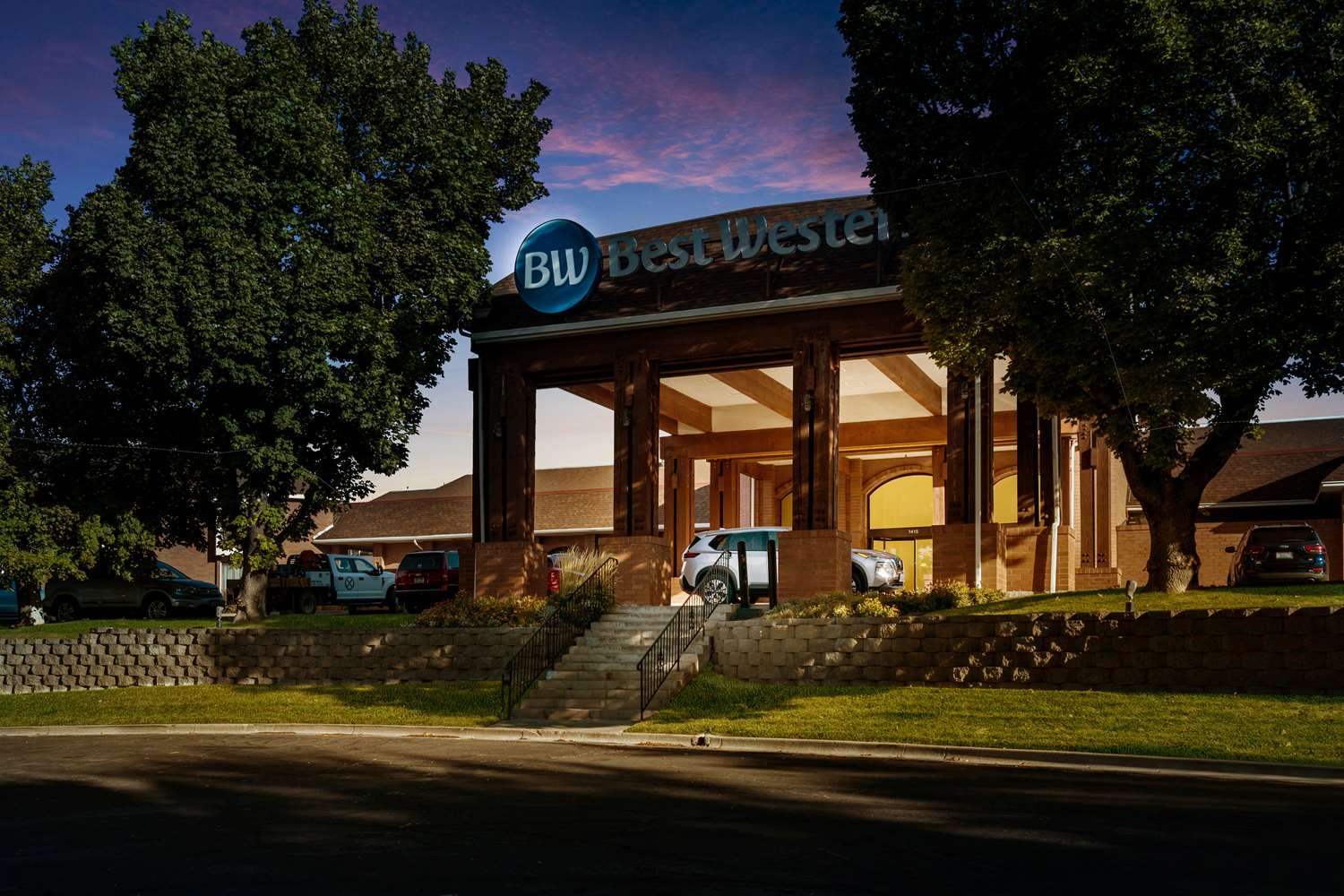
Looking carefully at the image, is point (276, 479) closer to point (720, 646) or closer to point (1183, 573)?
point (720, 646)

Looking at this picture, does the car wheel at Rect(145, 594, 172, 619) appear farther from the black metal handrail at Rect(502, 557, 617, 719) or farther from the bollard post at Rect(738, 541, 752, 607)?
the bollard post at Rect(738, 541, 752, 607)

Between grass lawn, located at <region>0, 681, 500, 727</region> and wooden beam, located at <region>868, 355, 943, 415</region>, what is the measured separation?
42.7 feet

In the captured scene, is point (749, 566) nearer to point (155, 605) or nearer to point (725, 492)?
point (725, 492)

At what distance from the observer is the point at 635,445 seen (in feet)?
96.1

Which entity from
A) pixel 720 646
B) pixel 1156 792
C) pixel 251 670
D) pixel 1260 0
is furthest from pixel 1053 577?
pixel 251 670

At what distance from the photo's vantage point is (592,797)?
472 inches

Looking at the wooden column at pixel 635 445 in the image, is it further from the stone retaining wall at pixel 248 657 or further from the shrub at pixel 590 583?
the stone retaining wall at pixel 248 657

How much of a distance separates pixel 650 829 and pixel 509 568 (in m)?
20.1

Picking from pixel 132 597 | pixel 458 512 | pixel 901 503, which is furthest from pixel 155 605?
pixel 901 503

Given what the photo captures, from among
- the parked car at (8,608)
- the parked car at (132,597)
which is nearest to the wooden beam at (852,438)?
the parked car at (132,597)

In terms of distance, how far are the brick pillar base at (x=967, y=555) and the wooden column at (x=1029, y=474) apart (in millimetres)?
→ 1376

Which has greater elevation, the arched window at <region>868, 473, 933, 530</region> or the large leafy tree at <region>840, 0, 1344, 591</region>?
Answer: the large leafy tree at <region>840, 0, 1344, 591</region>

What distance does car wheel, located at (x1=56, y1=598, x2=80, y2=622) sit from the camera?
35875mm

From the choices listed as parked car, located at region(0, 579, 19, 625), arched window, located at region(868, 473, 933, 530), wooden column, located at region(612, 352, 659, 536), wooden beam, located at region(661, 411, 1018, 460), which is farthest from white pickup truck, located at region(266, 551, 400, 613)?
arched window, located at region(868, 473, 933, 530)
